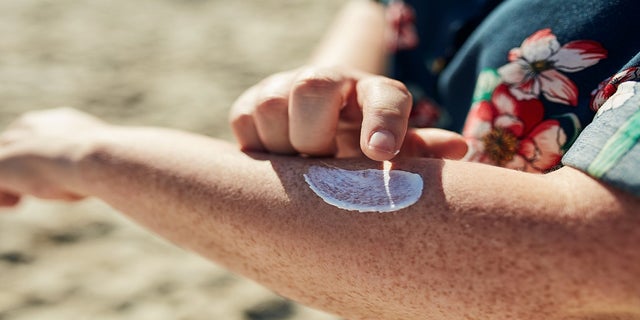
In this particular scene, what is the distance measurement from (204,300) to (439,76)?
83cm

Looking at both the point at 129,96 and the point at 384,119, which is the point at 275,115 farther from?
the point at 129,96

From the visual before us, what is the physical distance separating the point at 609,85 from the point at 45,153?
0.86 metres

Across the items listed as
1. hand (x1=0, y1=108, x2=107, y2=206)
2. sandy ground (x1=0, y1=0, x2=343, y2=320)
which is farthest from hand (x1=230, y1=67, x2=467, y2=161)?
sandy ground (x1=0, y1=0, x2=343, y2=320)

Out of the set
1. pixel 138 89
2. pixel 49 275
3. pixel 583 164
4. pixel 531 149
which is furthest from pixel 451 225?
pixel 138 89

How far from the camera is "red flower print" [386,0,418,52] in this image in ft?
4.21

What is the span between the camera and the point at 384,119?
0.75 meters

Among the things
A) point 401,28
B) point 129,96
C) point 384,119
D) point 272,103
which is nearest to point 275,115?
point 272,103

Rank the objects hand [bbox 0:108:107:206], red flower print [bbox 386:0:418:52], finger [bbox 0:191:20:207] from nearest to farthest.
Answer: hand [bbox 0:108:107:206]
finger [bbox 0:191:20:207]
red flower print [bbox 386:0:418:52]

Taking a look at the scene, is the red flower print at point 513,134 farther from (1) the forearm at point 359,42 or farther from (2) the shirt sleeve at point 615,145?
(1) the forearm at point 359,42

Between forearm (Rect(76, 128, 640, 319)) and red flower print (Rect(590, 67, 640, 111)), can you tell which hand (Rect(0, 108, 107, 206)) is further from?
red flower print (Rect(590, 67, 640, 111))

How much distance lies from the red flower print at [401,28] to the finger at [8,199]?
84cm

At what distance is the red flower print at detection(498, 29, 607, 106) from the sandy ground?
880mm

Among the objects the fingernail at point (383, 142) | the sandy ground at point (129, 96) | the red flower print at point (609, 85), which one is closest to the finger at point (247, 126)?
the fingernail at point (383, 142)

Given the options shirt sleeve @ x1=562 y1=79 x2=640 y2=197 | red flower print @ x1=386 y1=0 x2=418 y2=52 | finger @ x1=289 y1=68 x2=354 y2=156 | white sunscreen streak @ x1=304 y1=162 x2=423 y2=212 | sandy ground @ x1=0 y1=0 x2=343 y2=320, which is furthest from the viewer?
sandy ground @ x1=0 y1=0 x2=343 y2=320
